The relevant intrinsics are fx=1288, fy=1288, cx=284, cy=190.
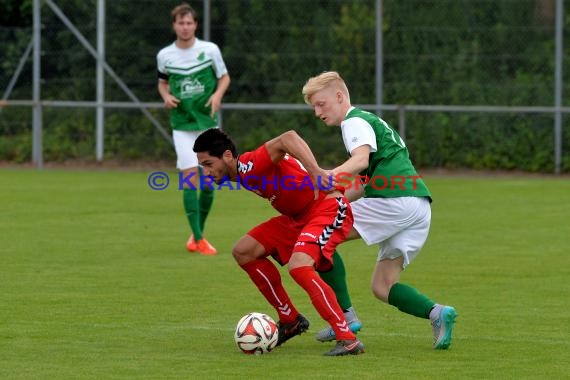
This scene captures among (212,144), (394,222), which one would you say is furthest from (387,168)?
(212,144)

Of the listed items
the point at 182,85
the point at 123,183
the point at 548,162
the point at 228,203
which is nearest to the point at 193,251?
the point at 182,85

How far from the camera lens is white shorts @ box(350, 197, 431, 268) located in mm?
7426

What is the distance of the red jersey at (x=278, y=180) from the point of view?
725cm

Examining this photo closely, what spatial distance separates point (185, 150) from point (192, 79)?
77 centimetres

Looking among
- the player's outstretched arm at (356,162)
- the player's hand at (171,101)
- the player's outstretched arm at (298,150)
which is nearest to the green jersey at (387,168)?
the player's outstretched arm at (356,162)

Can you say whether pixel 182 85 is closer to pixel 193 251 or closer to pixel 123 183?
pixel 193 251

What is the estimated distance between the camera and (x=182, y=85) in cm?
1266

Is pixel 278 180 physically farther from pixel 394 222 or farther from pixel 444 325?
pixel 444 325

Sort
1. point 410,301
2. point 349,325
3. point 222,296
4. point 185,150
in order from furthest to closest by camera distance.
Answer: point 185,150 < point 222,296 < point 349,325 < point 410,301

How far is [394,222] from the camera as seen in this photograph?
742 centimetres

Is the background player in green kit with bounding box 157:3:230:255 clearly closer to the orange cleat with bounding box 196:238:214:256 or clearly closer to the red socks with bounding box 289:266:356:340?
the orange cleat with bounding box 196:238:214:256

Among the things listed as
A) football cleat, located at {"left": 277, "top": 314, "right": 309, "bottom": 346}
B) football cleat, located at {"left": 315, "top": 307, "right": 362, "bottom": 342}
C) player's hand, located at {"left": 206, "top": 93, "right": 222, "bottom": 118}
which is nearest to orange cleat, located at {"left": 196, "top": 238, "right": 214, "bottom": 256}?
player's hand, located at {"left": 206, "top": 93, "right": 222, "bottom": 118}

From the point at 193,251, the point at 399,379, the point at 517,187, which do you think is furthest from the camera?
the point at 517,187

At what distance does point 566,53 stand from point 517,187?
9.67 feet
